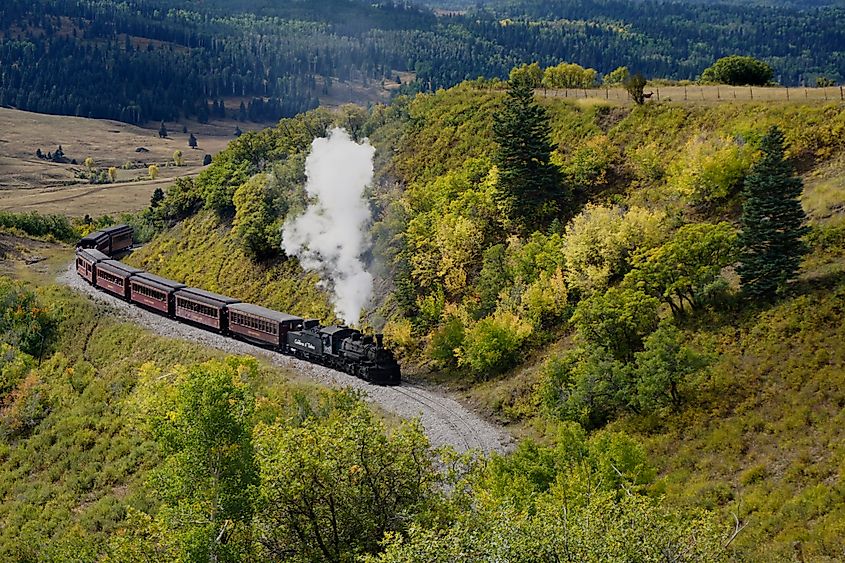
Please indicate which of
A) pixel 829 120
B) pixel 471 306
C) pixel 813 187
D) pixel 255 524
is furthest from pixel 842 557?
pixel 829 120

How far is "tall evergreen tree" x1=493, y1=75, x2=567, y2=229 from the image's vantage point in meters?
49.4

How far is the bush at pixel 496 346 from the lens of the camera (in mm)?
41812

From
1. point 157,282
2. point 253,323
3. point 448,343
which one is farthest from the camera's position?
point 157,282

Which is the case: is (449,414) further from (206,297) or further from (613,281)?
(206,297)

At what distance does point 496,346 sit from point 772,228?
45.9ft

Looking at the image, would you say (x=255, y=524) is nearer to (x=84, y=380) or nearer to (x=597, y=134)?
(x=84, y=380)

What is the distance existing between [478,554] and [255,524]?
5771 millimetres

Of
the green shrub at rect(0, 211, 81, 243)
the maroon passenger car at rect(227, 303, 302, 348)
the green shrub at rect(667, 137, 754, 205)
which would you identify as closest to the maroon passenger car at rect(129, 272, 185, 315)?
the maroon passenger car at rect(227, 303, 302, 348)

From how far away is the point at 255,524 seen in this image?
19109 mm

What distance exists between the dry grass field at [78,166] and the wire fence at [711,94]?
75288 millimetres

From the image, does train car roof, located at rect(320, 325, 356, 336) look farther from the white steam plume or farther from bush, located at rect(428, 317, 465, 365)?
the white steam plume

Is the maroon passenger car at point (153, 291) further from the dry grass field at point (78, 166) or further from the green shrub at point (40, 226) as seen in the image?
the dry grass field at point (78, 166)

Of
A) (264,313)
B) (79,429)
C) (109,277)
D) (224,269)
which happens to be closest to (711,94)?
(264,313)

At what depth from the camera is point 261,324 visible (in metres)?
47.8
